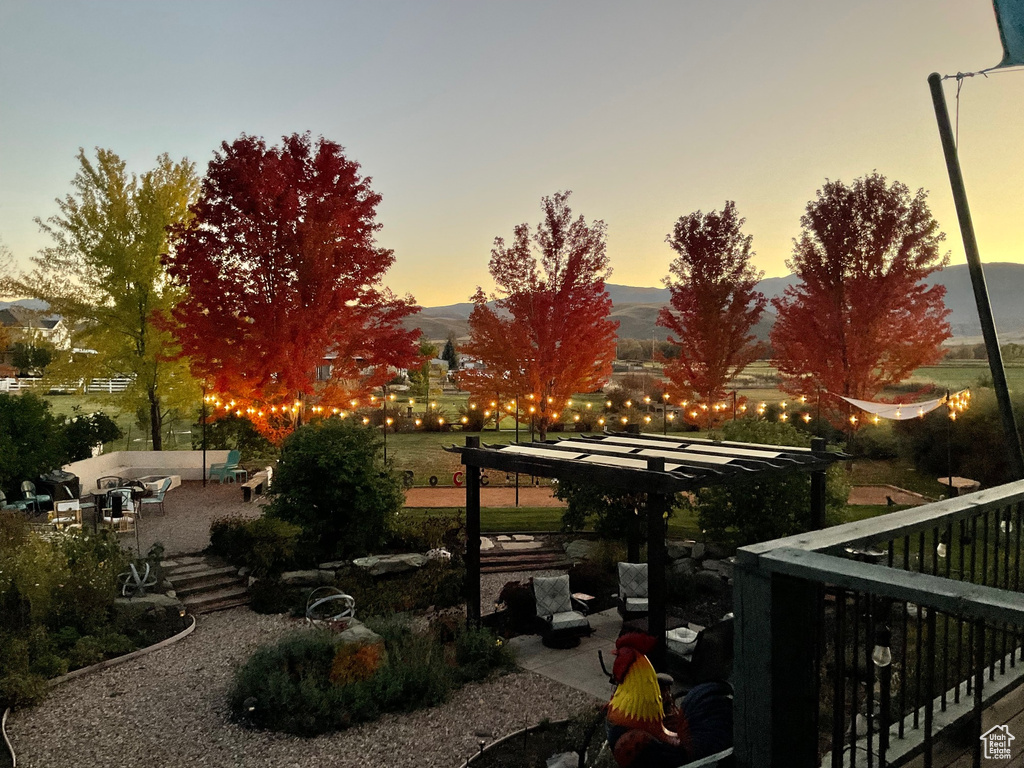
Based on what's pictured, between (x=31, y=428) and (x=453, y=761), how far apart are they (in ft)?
50.5

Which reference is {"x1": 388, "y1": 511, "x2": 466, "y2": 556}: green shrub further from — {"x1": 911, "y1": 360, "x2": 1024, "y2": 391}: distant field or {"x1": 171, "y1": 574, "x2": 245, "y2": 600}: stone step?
{"x1": 911, "y1": 360, "x2": 1024, "y2": 391}: distant field

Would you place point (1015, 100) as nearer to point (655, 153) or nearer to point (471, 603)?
point (471, 603)

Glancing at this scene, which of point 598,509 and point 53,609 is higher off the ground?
point 598,509

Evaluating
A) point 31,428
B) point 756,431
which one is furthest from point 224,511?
point 756,431

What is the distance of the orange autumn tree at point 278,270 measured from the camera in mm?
15602

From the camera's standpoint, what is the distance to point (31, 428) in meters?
16.5

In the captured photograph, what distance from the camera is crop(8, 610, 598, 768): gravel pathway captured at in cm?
649

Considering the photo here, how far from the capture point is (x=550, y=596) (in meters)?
9.73

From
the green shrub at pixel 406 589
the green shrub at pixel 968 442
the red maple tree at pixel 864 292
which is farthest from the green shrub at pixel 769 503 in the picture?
the red maple tree at pixel 864 292

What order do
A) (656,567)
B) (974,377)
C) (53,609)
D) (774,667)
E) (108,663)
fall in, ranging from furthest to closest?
1. (974,377)
2. (53,609)
3. (108,663)
4. (656,567)
5. (774,667)

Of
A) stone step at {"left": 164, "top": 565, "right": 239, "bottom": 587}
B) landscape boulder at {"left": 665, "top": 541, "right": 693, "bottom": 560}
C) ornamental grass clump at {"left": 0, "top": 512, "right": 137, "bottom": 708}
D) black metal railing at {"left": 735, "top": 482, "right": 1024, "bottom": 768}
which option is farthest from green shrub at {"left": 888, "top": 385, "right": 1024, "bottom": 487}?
ornamental grass clump at {"left": 0, "top": 512, "right": 137, "bottom": 708}

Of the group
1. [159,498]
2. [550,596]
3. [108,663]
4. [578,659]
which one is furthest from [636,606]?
[159,498]

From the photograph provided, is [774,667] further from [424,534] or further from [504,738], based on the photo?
[424,534]

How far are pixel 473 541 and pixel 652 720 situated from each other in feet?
18.8
